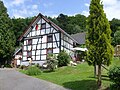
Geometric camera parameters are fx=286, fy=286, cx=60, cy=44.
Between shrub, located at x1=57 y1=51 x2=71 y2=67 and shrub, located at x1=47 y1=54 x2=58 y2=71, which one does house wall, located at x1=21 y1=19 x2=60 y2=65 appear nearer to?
shrub, located at x1=57 y1=51 x2=71 y2=67

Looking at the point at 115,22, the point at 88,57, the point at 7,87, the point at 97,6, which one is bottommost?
the point at 7,87

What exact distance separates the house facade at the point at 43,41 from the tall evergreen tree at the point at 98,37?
24.8m

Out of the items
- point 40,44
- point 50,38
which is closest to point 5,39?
point 40,44

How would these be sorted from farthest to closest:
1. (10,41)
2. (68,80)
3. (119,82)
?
(10,41) → (68,80) → (119,82)

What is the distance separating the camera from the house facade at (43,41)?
157ft

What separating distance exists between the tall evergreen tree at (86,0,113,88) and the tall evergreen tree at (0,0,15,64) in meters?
35.2

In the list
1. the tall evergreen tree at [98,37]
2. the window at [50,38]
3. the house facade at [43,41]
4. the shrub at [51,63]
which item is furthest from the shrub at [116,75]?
the window at [50,38]

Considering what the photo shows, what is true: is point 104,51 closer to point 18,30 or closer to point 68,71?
point 68,71

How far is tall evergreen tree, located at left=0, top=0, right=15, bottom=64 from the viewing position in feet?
182

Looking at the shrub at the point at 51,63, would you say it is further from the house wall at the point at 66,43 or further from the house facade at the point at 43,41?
the house wall at the point at 66,43

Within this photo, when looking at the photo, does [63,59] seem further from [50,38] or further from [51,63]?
[50,38]

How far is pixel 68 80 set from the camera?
26000 mm

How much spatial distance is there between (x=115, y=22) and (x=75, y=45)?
1012 inches

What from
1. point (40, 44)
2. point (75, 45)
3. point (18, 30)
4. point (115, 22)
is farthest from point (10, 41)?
point (115, 22)
